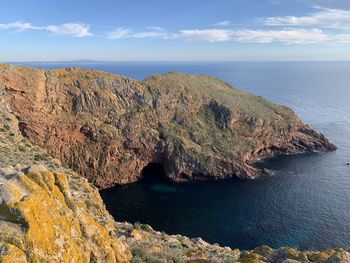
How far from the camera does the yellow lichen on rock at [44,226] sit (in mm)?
10452

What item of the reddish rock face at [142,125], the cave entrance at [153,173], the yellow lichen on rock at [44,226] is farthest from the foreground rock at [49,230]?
the cave entrance at [153,173]

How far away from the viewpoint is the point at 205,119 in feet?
346

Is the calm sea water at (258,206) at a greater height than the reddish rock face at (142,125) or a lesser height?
lesser

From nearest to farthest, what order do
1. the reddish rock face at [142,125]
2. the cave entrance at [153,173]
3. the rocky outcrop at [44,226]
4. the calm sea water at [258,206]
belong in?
the rocky outcrop at [44,226] < the calm sea water at [258,206] < the reddish rock face at [142,125] < the cave entrance at [153,173]

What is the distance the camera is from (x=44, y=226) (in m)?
11.2

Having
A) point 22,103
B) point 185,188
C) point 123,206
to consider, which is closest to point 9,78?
point 22,103

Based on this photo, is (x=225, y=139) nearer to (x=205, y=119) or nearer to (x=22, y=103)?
(x=205, y=119)

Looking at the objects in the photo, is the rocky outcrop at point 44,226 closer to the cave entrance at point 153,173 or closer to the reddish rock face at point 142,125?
the reddish rock face at point 142,125

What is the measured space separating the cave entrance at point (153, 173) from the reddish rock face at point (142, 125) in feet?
7.53

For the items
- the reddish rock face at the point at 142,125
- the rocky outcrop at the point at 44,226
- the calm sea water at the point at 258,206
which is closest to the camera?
the rocky outcrop at the point at 44,226

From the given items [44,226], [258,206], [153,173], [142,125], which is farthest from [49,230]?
[153,173]

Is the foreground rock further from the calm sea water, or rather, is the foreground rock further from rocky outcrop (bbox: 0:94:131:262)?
the calm sea water

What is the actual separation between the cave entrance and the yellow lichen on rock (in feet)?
249

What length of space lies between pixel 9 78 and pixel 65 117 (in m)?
14.7
